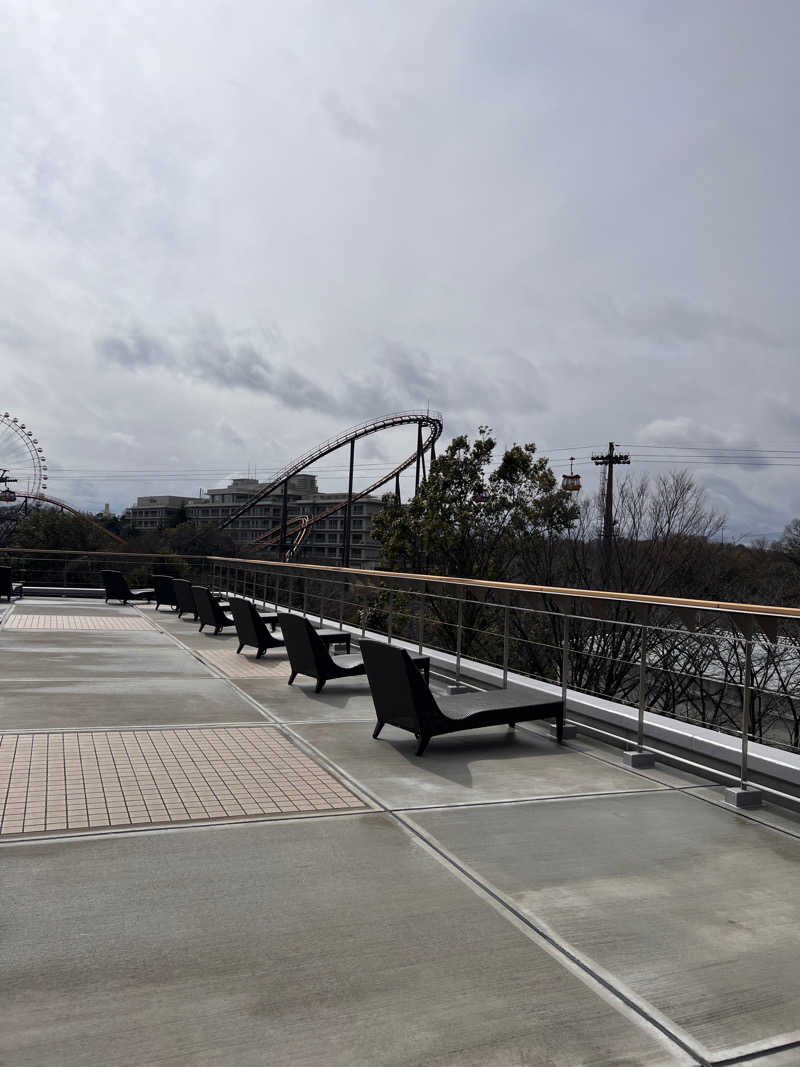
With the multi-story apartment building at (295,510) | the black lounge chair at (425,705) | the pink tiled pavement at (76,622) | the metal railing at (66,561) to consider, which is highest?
the multi-story apartment building at (295,510)

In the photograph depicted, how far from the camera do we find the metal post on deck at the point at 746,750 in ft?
15.8

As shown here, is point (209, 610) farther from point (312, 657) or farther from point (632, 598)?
point (632, 598)

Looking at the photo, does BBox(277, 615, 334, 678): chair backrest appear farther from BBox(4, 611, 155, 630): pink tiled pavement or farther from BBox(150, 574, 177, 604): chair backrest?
BBox(150, 574, 177, 604): chair backrest

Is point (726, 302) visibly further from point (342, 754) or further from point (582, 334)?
point (342, 754)

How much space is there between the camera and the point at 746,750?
5012 mm

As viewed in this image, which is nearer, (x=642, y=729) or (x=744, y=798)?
(x=744, y=798)

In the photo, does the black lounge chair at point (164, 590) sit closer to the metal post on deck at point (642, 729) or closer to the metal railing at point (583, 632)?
the metal railing at point (583, 632)

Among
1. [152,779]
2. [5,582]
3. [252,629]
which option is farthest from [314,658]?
[5,582]

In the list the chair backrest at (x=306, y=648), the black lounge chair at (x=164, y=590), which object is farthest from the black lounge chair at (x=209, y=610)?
the chair backrest at (x=306, y=648)

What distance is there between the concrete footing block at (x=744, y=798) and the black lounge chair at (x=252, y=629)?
593 cm

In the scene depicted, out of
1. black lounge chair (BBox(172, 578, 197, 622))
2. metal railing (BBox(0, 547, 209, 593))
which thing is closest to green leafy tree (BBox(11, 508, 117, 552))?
metal railing (BBox(0, 547, 209, 593))

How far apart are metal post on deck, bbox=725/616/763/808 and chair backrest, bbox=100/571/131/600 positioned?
52.6ft

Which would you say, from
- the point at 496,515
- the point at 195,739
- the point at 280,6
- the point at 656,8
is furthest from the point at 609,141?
the point at 496,515

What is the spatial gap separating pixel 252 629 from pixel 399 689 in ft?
15.4
